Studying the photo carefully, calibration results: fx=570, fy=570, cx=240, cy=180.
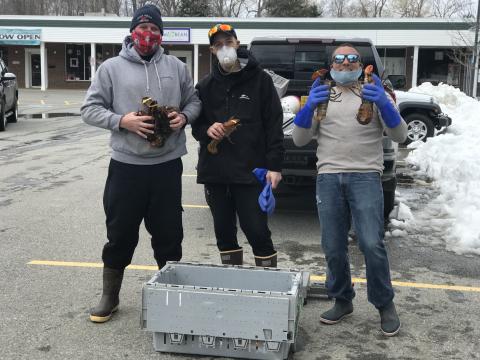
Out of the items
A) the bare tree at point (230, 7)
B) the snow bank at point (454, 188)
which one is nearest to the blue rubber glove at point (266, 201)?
the snow bank at point (454, 188)

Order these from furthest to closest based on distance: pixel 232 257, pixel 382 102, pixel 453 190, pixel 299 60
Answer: pixel 453 190 < pixel 299 60 < pixel 232 257 < pixel 382 102

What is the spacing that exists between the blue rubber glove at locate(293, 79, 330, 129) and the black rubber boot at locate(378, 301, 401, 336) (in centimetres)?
134

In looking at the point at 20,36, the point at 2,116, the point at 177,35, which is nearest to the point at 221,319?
the point at 2,116

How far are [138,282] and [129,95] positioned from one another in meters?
1.77

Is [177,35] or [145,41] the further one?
[177,35]

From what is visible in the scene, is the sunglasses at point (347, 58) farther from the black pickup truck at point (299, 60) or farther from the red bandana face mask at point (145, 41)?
the black pickup truck at point (299, 60)

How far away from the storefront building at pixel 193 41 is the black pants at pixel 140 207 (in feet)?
89.4

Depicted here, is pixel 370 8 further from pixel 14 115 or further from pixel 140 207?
pixel 140 207

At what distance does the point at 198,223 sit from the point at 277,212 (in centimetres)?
109

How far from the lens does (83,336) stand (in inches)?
147

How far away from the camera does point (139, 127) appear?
3.54 metres

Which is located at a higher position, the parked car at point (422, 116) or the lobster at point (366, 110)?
the lobster at point (366, 110)

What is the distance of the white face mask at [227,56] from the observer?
369 cm

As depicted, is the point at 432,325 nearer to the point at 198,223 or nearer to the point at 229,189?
the point at 229,189
